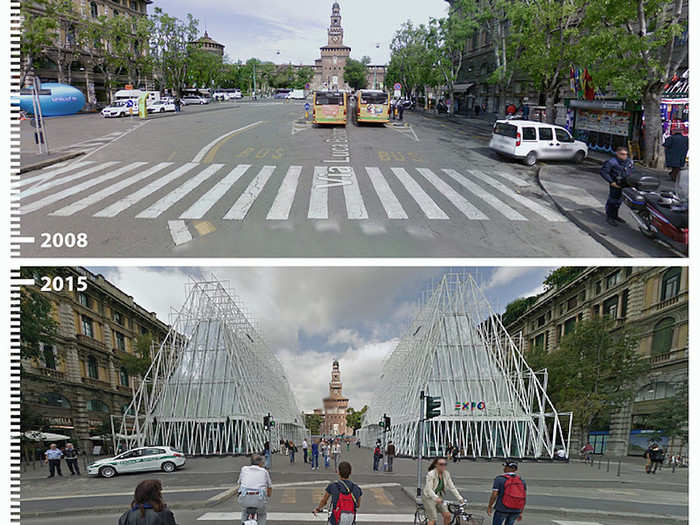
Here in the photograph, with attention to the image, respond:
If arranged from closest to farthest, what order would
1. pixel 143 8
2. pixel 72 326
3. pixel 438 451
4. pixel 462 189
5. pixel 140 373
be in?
pixel 462 189 → pixel 438 451 → pixel 72 326 → pixel 140 373 → pixel 143 8

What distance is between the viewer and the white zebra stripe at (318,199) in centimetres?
1447

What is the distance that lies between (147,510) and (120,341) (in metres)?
35.3

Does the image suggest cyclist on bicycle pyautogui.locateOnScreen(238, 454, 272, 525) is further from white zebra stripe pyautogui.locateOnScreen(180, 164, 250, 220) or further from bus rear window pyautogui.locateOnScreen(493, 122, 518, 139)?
bus rear window pyautogui.locateOnScreen(493, 122, 518, 139)

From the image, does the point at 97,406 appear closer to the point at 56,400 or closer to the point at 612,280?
the point at 56,400

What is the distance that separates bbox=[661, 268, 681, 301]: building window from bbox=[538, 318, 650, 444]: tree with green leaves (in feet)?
8.61

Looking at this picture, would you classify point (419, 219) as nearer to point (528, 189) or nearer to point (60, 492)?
point (528, 189)

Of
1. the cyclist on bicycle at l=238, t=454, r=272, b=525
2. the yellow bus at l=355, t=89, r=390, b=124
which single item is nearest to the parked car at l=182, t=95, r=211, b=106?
the yellow bus at l=355, t=89, r=390, b=124

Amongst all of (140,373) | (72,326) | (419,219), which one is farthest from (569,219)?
(140,373)

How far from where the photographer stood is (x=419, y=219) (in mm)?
14391

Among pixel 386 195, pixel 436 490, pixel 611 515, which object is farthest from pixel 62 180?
pixel 611 515

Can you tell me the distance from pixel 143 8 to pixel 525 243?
67096mm

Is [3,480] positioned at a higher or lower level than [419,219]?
lower

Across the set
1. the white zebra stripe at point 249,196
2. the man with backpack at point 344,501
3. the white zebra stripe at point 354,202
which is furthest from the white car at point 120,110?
the man with backpack at point 344,501

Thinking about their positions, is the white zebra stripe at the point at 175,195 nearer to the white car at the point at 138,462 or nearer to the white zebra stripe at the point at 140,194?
the white zebra stripe at the point at 140,194
